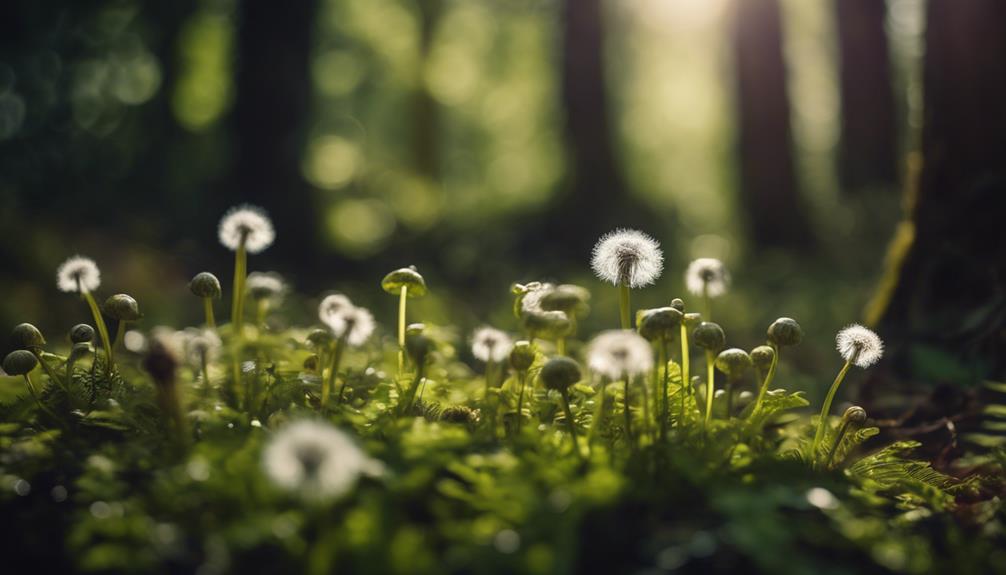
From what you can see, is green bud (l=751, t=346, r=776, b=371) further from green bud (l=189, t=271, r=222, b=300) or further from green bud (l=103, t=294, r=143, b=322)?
green bud (l=103, t=294, r=143, b=322)

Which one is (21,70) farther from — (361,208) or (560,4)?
(560,4)

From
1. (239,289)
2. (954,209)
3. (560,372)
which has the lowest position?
(560,372)

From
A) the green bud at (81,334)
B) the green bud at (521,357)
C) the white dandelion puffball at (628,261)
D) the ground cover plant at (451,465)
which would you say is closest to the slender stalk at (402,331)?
the ground cover plant at (451,465)

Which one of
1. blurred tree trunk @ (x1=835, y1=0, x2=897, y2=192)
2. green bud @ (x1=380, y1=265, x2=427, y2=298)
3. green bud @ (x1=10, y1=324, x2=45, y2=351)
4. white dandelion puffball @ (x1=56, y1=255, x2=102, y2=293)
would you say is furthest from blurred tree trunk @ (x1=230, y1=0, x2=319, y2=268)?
blurred tree trunk @ (x1=835, y1=0, x2=897, y2=192)

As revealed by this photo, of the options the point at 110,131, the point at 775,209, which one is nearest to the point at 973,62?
the point at 775,209

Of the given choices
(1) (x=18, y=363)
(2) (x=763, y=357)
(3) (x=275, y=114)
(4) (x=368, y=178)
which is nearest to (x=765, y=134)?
(3) (x=275, y=114)

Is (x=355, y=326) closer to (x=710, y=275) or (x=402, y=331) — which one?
(x=402, y=331)
